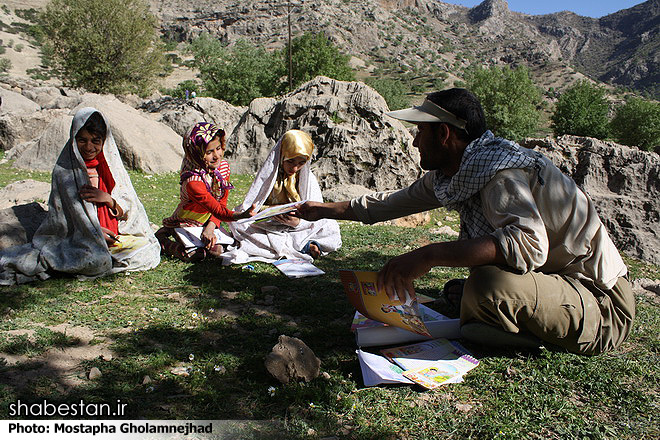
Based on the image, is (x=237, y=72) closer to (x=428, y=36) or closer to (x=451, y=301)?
(x=451, y=301)

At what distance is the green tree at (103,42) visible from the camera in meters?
30.9

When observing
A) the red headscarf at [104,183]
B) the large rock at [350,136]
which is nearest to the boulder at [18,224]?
the red headscarf at [104,183]

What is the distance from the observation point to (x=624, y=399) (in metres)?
2.39

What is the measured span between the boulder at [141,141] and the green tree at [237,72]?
23.9 meters

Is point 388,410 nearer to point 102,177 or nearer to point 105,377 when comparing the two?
point 105,377

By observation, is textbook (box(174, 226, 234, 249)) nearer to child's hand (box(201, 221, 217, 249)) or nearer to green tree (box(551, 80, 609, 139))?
child's hand (box(201, 221, 217, 249))

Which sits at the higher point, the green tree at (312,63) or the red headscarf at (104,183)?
the green tree at (312,63)

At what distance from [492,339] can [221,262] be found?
3206 millimetres

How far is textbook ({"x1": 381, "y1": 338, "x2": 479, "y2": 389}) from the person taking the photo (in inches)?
98.6

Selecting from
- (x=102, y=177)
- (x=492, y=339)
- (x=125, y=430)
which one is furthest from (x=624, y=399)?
(x=102, y=177)

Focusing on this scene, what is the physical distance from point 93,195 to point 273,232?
1997mm

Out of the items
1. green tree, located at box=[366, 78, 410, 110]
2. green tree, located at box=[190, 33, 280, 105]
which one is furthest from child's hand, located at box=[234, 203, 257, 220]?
green tree, located at box=[366, 78, 410, 110]

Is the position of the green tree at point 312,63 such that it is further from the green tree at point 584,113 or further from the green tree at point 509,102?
the green tree at point 584,113

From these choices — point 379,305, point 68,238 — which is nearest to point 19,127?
point 68,238
